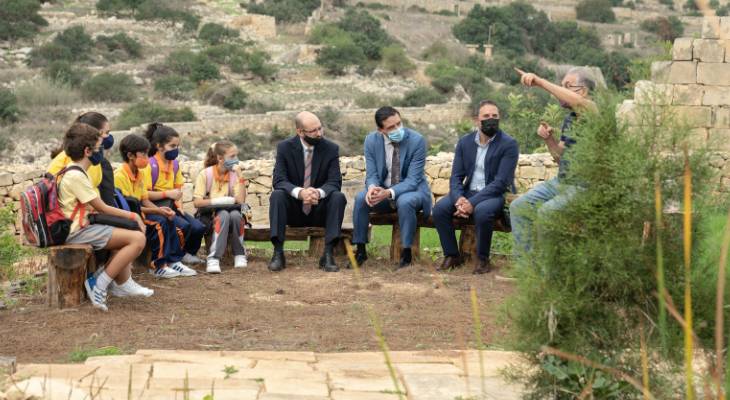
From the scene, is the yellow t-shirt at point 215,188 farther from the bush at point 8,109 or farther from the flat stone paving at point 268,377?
the bush at point 8,109

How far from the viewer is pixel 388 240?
9.71 metres

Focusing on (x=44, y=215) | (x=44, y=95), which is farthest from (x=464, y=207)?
(x=44, y=95)

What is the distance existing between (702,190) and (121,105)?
105ft

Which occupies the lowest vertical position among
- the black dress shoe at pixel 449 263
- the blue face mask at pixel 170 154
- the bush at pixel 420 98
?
the bush at pixel 420 98

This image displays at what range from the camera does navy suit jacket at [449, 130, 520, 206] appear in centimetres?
721

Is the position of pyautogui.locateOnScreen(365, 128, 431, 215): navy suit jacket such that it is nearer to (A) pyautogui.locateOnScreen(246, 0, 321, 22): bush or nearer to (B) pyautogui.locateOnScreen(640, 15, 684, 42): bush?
(A) pyautogui.locateOnScreen(246, 0, 321, 22): bush

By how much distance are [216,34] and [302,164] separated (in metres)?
40.8

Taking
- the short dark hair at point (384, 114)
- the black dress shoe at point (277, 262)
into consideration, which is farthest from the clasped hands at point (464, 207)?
the black dress shoe at point (277, 262)

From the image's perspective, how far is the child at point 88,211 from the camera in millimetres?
5738

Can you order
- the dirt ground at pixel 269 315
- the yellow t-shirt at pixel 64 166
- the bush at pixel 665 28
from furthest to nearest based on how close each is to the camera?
the bush at pixel 665 28 < the yellow t-shirt at pixel 64 166 < the dirt ground at pixel 269 315

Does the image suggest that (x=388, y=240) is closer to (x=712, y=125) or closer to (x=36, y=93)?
(x=712, y=125)

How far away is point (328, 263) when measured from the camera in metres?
7.27

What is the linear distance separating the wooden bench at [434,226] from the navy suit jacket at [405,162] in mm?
173

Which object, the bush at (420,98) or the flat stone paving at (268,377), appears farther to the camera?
the bush at (420,98)
